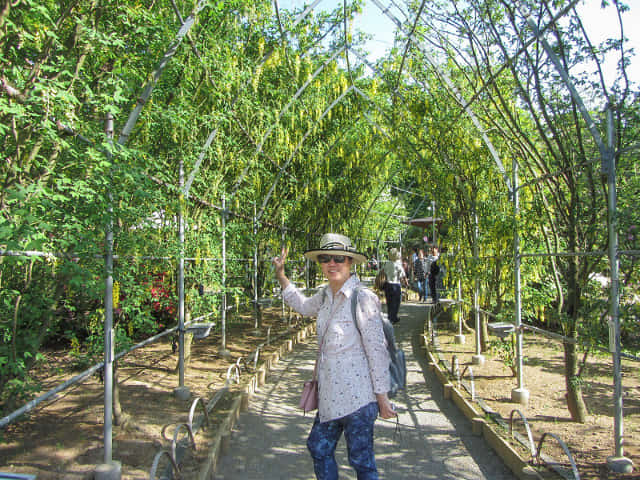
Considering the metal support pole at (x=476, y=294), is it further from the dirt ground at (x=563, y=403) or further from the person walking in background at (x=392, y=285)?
the person walking in background at (x=392, y=285)

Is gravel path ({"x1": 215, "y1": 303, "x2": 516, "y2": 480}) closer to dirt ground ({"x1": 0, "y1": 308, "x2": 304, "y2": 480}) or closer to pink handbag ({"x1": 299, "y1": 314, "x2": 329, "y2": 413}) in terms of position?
dirt ground ({"x1": 0, "y1": 308, "x2": 304, "y2": 480})

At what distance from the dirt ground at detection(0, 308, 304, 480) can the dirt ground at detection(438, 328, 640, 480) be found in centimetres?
261

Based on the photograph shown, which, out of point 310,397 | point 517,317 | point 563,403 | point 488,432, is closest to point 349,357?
point 310,397

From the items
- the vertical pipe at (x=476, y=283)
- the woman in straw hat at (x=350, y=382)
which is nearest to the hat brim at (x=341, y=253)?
the woman in straw hat at (x=350, y=382)

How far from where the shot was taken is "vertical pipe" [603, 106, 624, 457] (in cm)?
292

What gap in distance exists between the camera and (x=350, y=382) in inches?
91.4

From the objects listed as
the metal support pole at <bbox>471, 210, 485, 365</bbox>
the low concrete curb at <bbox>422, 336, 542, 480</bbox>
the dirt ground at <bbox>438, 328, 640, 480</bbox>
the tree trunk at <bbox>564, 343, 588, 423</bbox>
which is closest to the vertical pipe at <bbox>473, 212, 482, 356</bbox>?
the metal support pole at <bbox>471, 210, 485, 365</bbox>

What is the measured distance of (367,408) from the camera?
2320 millimetres

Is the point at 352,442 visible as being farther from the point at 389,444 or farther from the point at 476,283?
the point at 476,283

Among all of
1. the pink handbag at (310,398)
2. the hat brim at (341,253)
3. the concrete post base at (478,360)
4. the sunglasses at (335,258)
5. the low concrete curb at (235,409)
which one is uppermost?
the hat brim at (341,253)

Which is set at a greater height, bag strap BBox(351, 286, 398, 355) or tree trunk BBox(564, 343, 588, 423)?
bag strap BBox(351, 286, 398, 355)

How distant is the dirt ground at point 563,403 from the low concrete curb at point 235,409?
6.90 feet

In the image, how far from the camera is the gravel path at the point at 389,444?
3270mm

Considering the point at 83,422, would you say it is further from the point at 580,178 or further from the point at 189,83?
the point at 580,178
